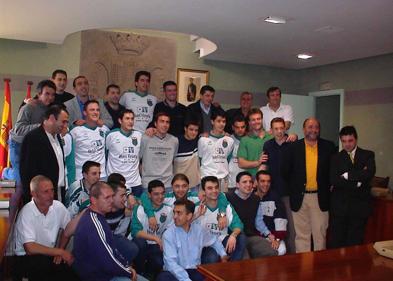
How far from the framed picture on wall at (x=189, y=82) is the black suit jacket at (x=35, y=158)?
3.98 metres

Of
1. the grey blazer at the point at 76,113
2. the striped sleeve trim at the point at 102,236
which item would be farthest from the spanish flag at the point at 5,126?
the striped sleeve trim at the point at 102,236

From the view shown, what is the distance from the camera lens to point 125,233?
12.4 feet

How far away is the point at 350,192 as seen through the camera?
411cm

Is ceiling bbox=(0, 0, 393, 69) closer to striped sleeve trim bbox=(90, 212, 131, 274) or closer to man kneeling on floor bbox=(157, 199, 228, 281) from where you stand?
man kneeling on floor bbox=(157, 199, 228, 281)

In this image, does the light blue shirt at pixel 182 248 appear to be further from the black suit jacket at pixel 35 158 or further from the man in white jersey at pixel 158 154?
the black suit jacket at pixel 35 158

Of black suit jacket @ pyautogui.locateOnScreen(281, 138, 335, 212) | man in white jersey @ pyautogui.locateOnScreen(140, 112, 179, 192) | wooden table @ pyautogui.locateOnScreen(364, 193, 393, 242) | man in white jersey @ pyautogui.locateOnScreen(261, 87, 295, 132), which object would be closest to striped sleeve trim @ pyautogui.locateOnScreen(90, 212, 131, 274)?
man in white jersey @ pyautogui.locateOnScreen(140, 112, 179, 192)

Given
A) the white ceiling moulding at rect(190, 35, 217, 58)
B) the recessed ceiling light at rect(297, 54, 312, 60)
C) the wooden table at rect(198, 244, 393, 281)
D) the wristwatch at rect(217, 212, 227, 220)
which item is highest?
the white ceiling moulding at rect(190, 35, 217, 58)

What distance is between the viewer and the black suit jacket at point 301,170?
4.28 meters

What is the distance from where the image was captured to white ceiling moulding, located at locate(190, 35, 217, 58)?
673 cm

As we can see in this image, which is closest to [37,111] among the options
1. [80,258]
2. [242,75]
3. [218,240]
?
[80,258]

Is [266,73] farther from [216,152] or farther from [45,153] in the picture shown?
[45,153]

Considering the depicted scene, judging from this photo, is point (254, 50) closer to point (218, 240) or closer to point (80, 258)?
point (218, 240)

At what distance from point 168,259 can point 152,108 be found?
6.97 feet

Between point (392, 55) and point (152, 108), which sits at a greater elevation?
point (392, 55)
